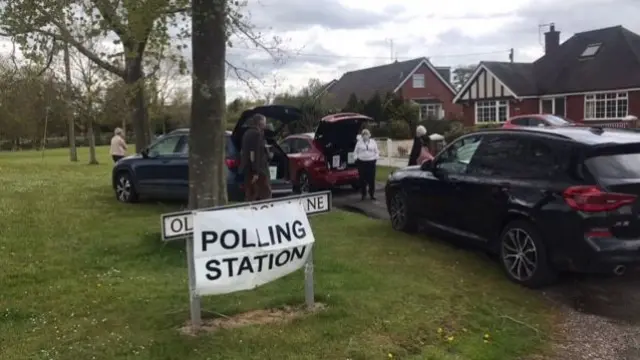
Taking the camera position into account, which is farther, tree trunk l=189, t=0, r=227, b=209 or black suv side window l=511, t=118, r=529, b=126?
black suv side window l=511, t=118, r=529, b=126

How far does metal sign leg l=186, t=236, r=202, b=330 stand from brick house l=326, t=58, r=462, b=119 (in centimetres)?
4973

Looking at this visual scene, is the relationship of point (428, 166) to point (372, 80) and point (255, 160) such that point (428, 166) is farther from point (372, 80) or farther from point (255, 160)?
point (372, 80)

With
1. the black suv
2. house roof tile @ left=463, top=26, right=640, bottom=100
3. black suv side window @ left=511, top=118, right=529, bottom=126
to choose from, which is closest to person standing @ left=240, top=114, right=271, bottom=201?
the black suv

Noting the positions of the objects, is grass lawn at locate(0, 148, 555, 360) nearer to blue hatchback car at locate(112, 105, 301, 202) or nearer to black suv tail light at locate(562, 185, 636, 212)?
black suv tail light at locate(562, 185, 636, 212)

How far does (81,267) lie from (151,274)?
1.00 m

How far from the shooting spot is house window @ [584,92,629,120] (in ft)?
121

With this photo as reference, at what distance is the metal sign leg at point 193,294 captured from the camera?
16.6 feet

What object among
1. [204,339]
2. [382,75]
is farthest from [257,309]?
[382,75]

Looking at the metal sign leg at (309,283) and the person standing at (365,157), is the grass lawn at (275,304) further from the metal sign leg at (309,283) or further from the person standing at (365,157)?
the person standing at (365,157)

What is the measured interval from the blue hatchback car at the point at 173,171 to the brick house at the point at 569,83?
2668 cm

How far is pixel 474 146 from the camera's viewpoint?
8.36 meters

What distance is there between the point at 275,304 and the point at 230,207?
1.18 meters

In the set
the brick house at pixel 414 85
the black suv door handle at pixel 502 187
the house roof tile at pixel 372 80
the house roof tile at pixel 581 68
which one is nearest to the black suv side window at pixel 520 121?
the house roof tile at pixel 581 68

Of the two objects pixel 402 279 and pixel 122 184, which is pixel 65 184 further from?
pixel 402 279
